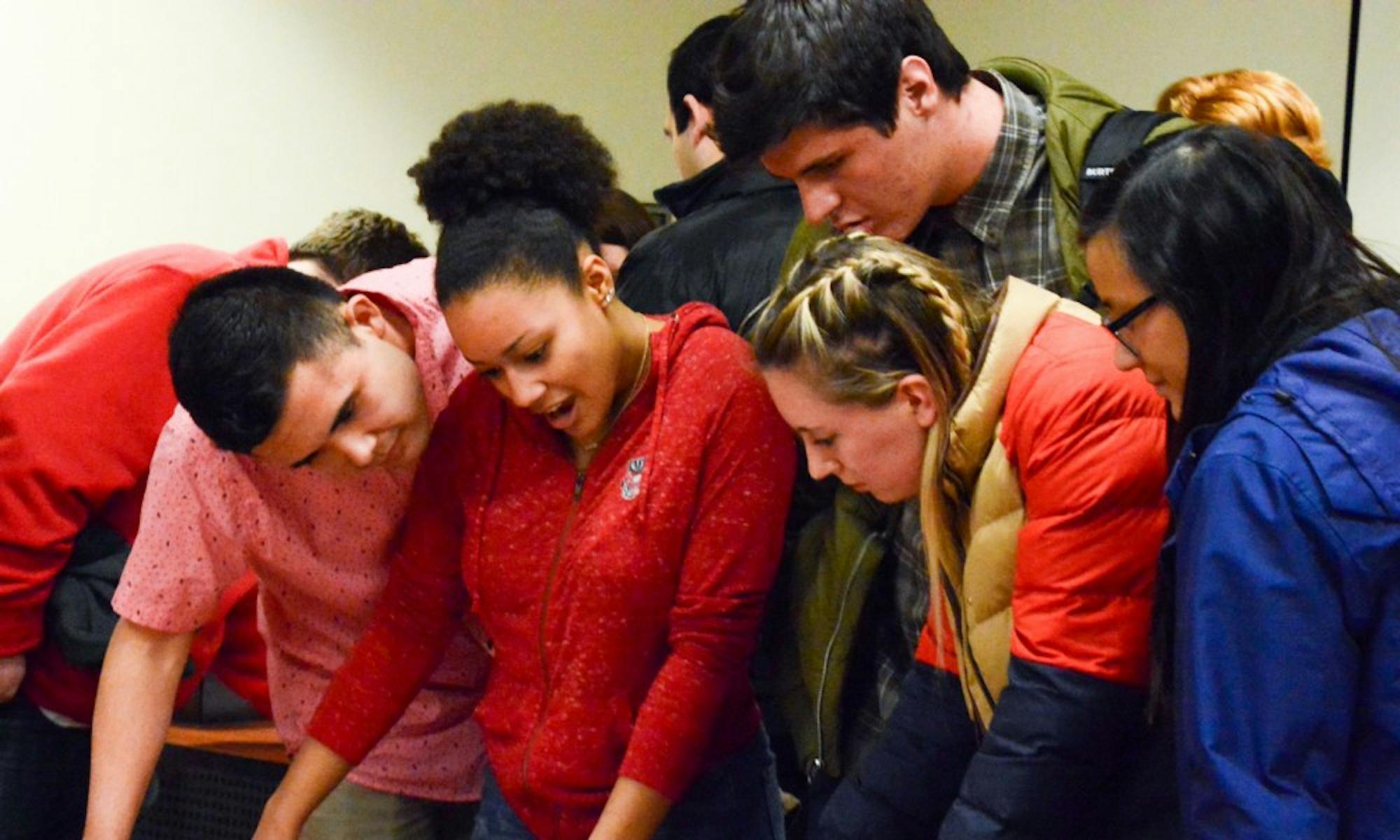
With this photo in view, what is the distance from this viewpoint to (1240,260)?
100 centimetres

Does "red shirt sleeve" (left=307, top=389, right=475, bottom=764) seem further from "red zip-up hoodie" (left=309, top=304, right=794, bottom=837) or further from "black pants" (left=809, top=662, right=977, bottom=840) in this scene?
"black pants" (left=809, top=662, right=977, bottom=840)

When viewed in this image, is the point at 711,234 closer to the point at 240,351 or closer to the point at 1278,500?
the point at 240,351

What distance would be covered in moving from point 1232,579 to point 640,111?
2.48 metres

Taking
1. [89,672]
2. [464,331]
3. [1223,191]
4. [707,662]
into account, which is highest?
[1223,191]

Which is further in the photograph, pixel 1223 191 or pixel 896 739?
pixel 896 739

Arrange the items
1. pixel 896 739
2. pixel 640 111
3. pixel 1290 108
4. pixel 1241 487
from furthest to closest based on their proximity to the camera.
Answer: pixel 640 111, pixel 1290 108, pixel 896 739, pixel 1241 487

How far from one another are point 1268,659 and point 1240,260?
28 cm

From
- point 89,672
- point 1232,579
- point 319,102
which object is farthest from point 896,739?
point 319,102

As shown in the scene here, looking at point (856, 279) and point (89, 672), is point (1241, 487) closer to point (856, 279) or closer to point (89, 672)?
point (856, 279)

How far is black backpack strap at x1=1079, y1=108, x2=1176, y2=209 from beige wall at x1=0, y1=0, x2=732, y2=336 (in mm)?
1625

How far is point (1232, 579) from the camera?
0.95m

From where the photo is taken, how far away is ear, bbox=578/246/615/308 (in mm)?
1367

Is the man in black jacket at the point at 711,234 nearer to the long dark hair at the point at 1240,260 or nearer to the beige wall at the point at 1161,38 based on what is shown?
the long dark hair at the point at 1240,260

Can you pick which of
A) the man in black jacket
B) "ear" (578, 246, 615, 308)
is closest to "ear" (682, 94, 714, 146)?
the man in black jacket
